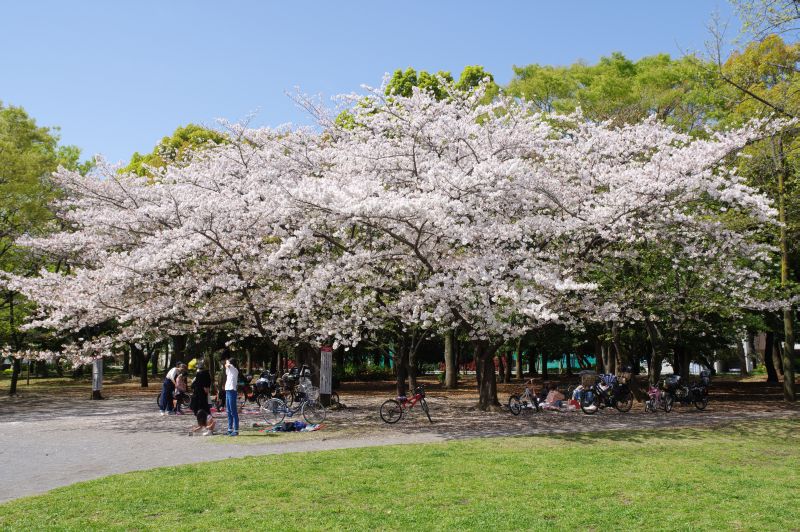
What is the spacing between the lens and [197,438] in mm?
14469

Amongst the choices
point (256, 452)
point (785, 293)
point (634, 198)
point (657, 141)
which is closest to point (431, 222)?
point (634, 198)

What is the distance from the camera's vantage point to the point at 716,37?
15141mm

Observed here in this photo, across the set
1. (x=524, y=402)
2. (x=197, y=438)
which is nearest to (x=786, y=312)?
(x=524, y=402)

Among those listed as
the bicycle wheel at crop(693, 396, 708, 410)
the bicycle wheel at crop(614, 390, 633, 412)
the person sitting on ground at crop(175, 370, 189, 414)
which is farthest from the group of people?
the bicycle wheel at crop(693, 396, 708, 410)

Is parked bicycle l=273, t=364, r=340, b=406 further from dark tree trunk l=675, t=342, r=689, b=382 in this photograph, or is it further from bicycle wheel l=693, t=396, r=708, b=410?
dark tree trunk l=675, t=342, r=689, b=382

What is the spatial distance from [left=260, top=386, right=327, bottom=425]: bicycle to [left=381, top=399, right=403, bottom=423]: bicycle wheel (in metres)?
1.49

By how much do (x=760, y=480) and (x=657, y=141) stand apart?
1077 centimetres

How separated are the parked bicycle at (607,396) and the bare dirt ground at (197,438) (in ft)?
0.98

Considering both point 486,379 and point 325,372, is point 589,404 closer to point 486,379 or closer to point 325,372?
point 486,379

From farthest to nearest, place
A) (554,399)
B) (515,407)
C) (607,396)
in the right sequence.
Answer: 1. (607,396)
2. (554,399)
3. (515,407)

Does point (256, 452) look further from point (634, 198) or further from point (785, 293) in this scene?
point (785, 293)

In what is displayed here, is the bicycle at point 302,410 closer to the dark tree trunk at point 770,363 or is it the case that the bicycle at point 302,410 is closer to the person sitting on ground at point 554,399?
the person sitting on ground at point 554,399

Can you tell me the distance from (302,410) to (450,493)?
853cm

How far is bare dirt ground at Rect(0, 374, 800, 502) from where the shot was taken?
11328mm
